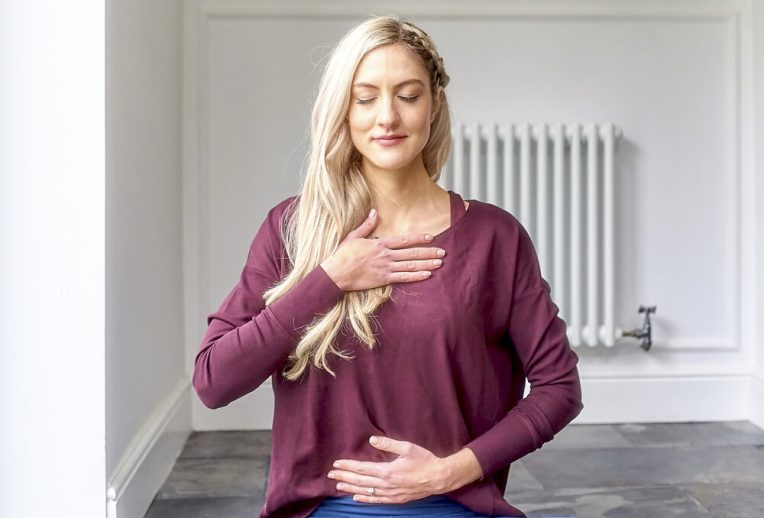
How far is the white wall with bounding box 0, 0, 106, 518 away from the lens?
6.43ft

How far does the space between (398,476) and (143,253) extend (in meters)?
1.45

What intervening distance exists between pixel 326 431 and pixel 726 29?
277cm

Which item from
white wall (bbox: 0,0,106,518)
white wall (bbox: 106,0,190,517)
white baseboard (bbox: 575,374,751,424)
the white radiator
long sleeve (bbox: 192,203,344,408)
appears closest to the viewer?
long sleeve (bbox: 192,203,344,408)

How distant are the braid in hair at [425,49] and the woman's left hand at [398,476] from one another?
521 mm

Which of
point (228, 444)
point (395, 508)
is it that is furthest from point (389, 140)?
point (228, 444)

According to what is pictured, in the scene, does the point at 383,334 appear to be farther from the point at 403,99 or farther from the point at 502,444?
the point at 403,99

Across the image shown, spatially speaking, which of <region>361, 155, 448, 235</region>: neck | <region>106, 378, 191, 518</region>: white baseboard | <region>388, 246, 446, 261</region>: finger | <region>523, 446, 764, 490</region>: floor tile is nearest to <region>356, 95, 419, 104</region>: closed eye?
<region>361, 155, 448, 235</region>: neck

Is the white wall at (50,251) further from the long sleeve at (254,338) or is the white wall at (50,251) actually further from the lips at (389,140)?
the lips at (389,140)

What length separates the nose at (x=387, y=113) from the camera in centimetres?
131

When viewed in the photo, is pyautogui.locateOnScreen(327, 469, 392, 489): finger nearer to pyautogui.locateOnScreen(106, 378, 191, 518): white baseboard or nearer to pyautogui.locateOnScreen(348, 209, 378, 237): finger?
pyautogui.locateOnScreen(348, 209, 378, 237): finger

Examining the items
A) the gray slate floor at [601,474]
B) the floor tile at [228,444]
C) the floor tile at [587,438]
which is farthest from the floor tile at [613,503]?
the floor tile at [228,444]

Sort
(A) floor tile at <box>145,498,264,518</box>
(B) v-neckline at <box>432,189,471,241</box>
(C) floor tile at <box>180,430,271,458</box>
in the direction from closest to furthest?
(B) v-neckline at <box>432,189,471,241</box> → (A) floor tile at <box>145,498,264,518</box> → (C) floor tile at <box>180,430,271,458</box>

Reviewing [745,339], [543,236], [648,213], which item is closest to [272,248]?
[543,236]

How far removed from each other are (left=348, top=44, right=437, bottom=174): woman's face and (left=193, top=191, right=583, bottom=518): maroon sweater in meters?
0.14
